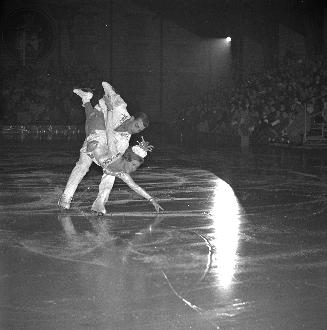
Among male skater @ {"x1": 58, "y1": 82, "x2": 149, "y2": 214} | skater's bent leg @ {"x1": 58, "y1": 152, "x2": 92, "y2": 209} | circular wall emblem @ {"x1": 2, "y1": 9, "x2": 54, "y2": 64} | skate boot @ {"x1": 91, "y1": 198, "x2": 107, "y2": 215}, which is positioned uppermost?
circular wall emblem @ {"x1": 2, "y1": 9, "x2": 54, "y2": 64}

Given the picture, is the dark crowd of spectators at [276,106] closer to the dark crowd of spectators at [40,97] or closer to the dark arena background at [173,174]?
the dark arena background at [173,174]

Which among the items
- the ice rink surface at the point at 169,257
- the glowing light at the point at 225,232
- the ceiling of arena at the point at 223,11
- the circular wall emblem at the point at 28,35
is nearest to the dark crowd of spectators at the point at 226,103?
the circular wall emblem at the point at 28,35

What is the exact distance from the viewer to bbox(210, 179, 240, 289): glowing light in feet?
21.1

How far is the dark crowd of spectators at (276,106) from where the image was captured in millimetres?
23391

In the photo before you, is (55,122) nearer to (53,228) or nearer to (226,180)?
(226,180)

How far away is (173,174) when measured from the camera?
50.5 ft

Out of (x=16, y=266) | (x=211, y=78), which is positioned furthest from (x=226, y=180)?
(x=211, y=78)

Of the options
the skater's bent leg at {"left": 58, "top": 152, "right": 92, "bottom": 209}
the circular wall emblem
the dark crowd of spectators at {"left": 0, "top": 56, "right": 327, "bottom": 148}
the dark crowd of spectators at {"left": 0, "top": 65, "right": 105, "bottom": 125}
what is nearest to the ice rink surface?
the skater's bent leg at {"left": 58, "top": 152, "right": 92, "bottom": 209}

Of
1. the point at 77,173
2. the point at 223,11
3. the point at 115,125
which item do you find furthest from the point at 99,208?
the point at 223,11

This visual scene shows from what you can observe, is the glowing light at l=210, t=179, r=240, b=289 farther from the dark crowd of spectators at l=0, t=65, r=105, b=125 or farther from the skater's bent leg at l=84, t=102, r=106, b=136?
the dark crowd of spectators at l=0, t=65, r=105, b=125

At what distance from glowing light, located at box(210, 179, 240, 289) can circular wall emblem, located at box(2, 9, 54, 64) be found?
2770cm

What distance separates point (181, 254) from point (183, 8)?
30078 mm

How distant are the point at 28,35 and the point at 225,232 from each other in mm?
32291

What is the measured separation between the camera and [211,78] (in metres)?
39.4
